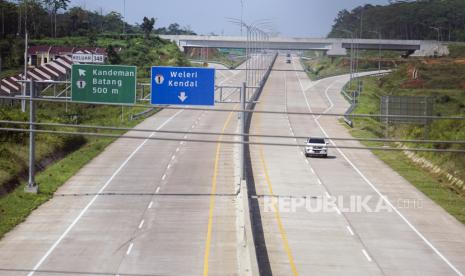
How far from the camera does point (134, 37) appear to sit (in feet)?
444

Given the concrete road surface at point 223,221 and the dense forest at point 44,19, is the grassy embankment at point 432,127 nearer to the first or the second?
the concrete road surface at point 223,221

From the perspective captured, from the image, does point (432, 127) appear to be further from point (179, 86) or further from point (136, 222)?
point (136, 222)

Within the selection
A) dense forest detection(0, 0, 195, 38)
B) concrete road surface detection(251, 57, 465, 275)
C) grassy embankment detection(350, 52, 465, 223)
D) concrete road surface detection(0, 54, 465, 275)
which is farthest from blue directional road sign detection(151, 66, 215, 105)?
dense forest detection(0, 0, 195, 38)

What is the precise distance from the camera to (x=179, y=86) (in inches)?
1339

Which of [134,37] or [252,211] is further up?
[134,37]

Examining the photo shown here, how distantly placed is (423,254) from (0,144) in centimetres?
2959

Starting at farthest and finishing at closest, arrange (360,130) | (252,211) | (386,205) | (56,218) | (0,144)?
(360,130) → (0,144) → (386,205) → (252,211) → (56,218)

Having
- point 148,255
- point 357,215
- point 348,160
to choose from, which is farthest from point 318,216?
point 348,160

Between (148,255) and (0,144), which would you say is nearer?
(148,255)

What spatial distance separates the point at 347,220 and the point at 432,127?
30085 millimetres

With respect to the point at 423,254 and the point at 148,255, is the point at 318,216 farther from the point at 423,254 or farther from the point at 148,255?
the point at 148,255

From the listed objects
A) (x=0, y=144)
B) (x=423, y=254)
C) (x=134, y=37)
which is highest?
(x=134, y=37)

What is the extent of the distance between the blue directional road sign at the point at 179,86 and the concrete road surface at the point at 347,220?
6.42 metres

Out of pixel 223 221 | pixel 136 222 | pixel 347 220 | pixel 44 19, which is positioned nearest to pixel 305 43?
pixel 44 19
